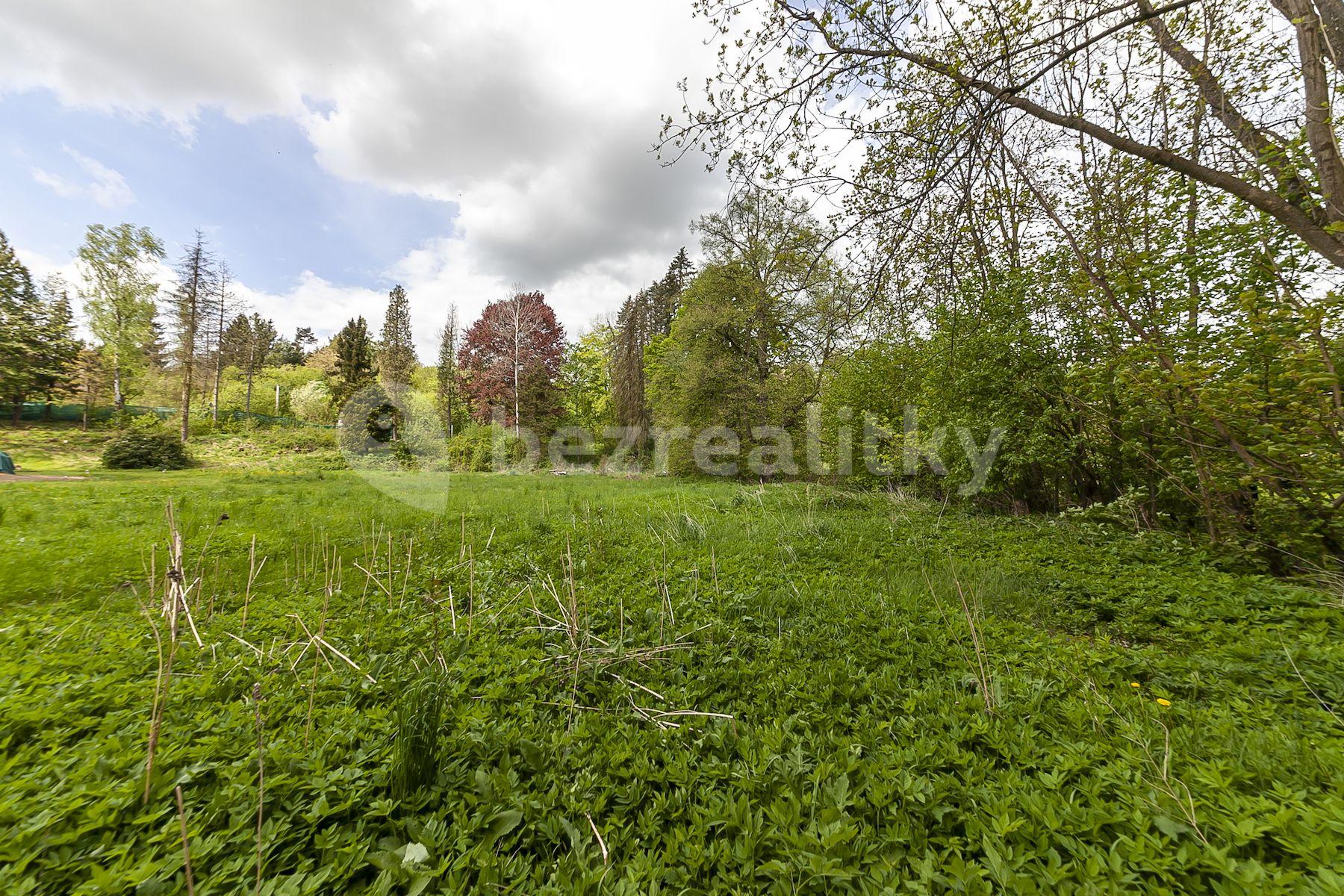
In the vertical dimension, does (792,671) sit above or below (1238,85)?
below

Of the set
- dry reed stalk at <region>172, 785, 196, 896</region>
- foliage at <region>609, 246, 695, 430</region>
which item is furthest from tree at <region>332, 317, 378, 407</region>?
dry reed stalk at <region>172, 785, 196, 896</region>

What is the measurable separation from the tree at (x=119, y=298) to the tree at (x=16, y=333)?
1722 mm

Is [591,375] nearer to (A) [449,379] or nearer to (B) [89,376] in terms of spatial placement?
(A) [449,379]

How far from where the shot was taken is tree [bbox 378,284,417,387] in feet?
93.3

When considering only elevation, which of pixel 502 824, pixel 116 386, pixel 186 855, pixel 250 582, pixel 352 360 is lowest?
pixel 502 824

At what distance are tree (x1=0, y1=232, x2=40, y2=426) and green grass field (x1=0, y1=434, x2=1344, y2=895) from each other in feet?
78.2

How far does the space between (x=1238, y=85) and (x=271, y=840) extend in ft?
28.3

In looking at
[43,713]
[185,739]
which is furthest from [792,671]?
[43,713]

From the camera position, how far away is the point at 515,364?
2303 cm

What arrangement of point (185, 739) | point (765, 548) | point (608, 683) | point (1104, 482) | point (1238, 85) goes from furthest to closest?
point (1104, 482)
point (765, 548)
point (1238, 85)
point (608, 683)
point (185, 739)

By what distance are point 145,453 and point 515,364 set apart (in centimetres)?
1400

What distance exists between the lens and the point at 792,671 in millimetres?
2623

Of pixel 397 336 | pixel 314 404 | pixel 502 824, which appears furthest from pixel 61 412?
pixel 502 824

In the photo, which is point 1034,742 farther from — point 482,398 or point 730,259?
point 482,398
